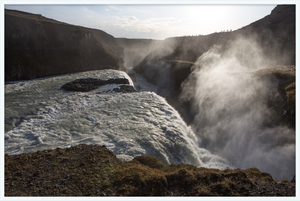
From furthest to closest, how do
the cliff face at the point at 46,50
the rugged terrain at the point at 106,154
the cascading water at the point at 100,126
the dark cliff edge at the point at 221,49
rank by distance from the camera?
the dark cliff edge at the point at 221,49 < the cliff face at the point at 46,50 < the cascading water at the point at 100,126 < the rugged terrain at the point at 106,154

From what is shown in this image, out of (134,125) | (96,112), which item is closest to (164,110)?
(134,125)

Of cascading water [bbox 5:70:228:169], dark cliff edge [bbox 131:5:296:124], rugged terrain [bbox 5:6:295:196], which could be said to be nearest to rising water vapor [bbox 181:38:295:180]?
rugged terrain [bbox 5:6:295:196]

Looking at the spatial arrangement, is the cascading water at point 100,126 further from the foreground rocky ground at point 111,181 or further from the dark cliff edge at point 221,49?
the dark cliff edge at point 221,49

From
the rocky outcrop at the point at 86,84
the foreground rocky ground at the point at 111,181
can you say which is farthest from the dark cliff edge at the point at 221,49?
the foreground rocky ground at the point at 111,181

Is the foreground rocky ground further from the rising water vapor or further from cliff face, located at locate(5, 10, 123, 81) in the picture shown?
cliff face, located at locate(5, 10, 123, 81)

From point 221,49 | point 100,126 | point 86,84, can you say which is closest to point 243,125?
point 100,126
